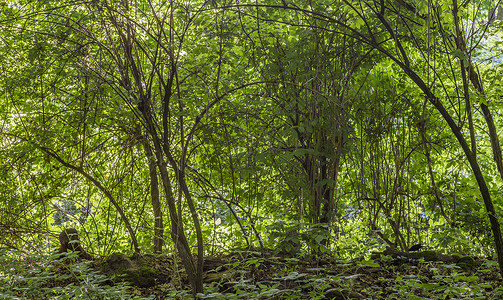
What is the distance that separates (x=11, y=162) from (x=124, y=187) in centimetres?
98

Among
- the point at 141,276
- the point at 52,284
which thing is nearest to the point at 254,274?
the point at 141,276

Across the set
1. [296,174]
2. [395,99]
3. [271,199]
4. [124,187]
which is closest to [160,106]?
[296,174]

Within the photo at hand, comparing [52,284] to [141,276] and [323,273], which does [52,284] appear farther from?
[323,273]

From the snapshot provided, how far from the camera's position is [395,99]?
357 cm

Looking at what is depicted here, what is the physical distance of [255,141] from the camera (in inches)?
114

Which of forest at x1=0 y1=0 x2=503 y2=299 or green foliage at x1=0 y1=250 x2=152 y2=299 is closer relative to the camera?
green foliage at x1=0 y1=250 x2=152 y2=299

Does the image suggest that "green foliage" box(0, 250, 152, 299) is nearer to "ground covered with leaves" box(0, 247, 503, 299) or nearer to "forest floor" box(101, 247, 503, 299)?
"ground covered with leaves" box(0, 247, 503, 299)

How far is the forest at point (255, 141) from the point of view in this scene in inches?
88.2

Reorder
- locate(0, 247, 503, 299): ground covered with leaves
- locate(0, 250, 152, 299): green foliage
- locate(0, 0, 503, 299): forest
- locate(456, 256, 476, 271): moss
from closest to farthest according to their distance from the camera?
1. locate(0, 250, 152, 299): green foliage
2. locate(0, 0, 503, 299): forest
3. locate(0, 247, 503, 299): ground covered with leaves
4. locate(456, 256, 476, 271): moss

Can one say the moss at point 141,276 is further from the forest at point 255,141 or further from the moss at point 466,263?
the moss at point 466,263

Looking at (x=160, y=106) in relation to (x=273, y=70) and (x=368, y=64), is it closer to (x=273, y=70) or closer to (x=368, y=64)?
(x=273, y=70)

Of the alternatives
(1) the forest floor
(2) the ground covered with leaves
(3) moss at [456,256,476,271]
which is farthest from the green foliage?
(3) moss at [456,256,476,271]

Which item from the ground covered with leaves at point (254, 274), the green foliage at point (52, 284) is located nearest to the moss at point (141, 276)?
the ground covered with leaves at point (254, 274)

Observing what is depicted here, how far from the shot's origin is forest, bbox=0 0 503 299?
7.35ft
